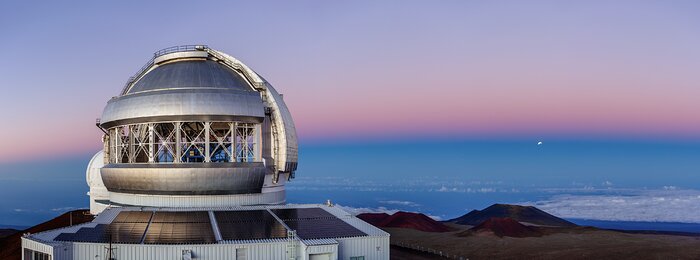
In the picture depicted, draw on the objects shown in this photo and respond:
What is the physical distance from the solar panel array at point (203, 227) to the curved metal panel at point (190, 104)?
7052 mm

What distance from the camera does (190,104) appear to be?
125 ft

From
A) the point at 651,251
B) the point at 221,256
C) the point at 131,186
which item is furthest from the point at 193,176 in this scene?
the point at 651,251

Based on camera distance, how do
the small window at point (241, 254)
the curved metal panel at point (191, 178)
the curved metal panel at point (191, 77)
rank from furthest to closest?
the curved metal panel at point (191, 77) < the curved metal panel at point (191, 178) < the small window at point (241, 254)

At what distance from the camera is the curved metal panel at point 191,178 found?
37.0m

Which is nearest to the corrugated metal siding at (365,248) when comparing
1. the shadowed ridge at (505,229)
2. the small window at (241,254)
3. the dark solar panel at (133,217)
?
the small window at (241,254)

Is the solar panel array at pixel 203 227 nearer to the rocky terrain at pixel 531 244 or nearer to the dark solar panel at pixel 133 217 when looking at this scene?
the dark solar panel at pixel 133 217

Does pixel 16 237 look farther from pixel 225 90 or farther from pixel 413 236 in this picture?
pixel 413 236

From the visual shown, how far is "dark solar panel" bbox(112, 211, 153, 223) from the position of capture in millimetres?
32972

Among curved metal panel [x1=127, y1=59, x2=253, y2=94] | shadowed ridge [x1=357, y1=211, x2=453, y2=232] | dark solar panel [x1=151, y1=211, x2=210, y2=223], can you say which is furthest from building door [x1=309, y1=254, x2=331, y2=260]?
shadowed ridge [x1=357, y1=211, x2=453, y2=232]

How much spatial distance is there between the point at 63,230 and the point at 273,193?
49.6 feet

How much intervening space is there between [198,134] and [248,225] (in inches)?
411

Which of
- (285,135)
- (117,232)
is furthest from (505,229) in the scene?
(117,232)

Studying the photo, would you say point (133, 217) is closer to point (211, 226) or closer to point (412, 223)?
point (211, 226)

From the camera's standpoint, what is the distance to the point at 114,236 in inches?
1141
